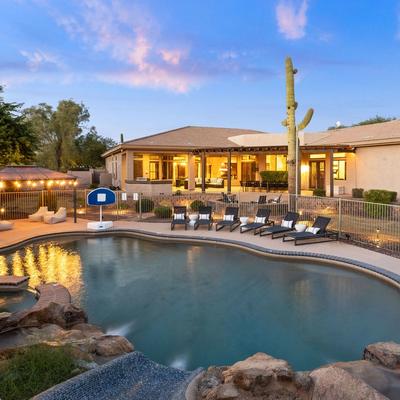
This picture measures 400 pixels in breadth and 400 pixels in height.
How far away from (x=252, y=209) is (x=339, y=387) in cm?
1495

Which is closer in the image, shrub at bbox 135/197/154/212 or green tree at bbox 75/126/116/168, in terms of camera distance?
shrub at bbox 135/197/154/212

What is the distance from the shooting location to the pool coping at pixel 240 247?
35.2ft

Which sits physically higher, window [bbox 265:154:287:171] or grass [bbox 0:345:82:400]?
window [bbox 265:154:287:171]

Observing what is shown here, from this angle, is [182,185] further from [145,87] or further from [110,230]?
[145,87]

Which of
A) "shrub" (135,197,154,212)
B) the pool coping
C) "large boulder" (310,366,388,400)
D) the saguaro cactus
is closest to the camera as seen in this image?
"large boulder" (310,366,388,400)

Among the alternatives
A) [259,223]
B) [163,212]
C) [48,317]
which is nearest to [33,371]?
[48,317]

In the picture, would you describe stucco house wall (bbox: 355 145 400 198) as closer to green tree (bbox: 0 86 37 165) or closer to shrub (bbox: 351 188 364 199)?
shrub (bbox: 351 188 364 199)

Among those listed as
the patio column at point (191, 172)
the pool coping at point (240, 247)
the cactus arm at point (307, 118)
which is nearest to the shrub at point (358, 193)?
the cactus arm at point (307, 118)

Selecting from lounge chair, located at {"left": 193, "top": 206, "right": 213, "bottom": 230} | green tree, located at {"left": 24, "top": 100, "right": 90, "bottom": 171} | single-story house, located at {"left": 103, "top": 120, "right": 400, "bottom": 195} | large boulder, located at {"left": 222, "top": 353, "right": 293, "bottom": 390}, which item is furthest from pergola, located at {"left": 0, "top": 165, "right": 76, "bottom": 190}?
green tree, located at {"left": 24, "top": 100, "right": 90, "bottom": 171}

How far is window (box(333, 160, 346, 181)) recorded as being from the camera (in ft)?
90.1

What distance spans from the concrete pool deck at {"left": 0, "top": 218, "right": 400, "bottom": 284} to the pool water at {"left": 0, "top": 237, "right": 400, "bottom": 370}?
0.47 metres

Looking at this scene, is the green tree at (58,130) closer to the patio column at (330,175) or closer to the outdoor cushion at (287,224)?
the patio column at (330,175)

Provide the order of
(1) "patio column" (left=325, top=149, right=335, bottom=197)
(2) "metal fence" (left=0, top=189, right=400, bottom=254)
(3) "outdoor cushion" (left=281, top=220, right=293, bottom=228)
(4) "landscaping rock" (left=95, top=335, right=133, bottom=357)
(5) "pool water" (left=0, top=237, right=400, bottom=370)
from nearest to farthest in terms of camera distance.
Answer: (4) "landscaping rock" (left=95, top=335, right=133, bottom=357) → (5) "pool water" (left=0, top=237, right=400, bottom=370) → (2) "metal fence" (left=0, top=189, right=400, bottom=254) → (3) "outdoor cushion" (left=281, top=220, right=293, bottom=228) → (1) "patio column" (left=325, top=149, right=335, bottom=197)

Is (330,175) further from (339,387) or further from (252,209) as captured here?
(339,387)
